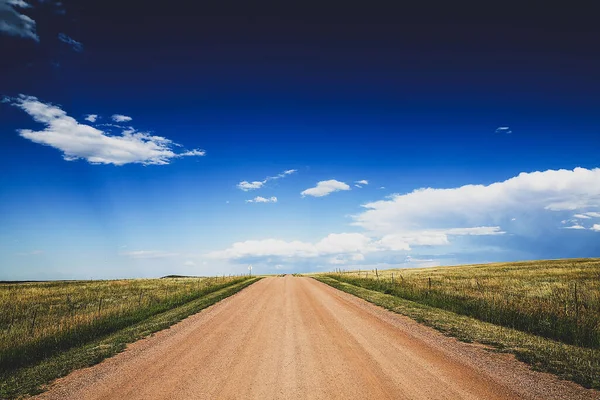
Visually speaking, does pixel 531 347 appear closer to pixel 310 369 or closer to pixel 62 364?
pixel 310 369

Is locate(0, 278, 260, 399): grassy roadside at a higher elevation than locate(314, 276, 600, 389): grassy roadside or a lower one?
higher

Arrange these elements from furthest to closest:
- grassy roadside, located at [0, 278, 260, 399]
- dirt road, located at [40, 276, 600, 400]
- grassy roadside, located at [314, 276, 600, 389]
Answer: grassy roadside, located at [314, 276, 600, 389] < grassy roadside, located at [0, 278, 260, 399] < dirt road, located at [40, 276, 600, 400]

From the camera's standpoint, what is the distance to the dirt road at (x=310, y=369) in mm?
5961

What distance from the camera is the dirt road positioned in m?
5.96

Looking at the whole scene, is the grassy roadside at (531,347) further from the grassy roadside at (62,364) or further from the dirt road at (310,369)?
the grassy roadside at (62,364)

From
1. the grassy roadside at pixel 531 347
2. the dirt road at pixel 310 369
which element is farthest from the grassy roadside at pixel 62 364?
the grassy roadside at pixel 531 347

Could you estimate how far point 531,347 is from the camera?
28.5 feet

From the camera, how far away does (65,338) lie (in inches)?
419

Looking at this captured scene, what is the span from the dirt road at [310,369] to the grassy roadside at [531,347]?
0.44 meters

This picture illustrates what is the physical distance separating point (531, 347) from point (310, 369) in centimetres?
610

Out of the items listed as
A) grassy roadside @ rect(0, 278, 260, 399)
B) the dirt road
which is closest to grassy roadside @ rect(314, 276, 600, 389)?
the dirt road

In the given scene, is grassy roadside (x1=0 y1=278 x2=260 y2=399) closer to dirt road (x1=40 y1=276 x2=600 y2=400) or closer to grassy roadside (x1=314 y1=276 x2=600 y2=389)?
dirt road (x1=40 y1=276 x2=600 y2=400)

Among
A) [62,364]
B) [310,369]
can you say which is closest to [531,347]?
[310,369]

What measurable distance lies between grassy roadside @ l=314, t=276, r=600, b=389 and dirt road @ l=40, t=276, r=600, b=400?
439 mm
